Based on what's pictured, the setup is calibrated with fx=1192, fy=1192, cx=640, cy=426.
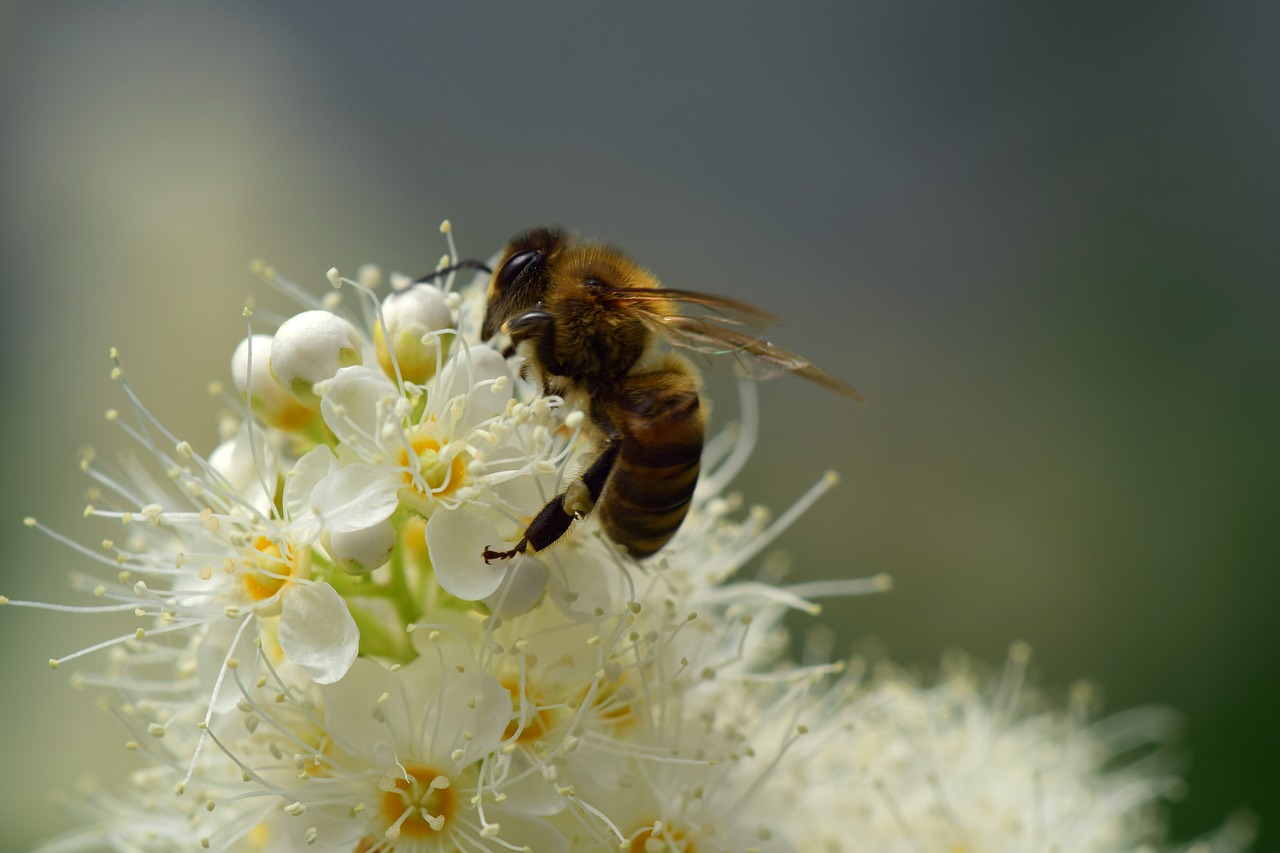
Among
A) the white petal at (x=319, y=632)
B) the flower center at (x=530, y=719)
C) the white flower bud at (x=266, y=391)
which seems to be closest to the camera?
the white petal at (x=319, y=632)

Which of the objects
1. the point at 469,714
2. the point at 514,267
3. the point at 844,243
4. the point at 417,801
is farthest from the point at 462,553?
the point at 844,243

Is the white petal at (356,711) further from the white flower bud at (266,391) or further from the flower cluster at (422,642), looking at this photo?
the white flower bud at (266,391)

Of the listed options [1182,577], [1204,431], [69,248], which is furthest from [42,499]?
[1204,431]

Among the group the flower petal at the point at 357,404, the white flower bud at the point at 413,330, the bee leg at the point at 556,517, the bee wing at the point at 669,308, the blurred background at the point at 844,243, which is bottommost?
the blurred background at the point at 844,243

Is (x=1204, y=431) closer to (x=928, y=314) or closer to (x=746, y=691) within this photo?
(x=928, y=314)

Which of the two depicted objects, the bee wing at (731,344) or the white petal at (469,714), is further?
the bee wing at (731,344)

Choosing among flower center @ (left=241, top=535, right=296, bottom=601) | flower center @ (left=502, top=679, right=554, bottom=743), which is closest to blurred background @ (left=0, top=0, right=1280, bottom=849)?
flower center @ (left=241, top=535, right=296, bottom=601)

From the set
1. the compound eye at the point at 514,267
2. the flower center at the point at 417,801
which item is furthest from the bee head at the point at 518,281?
the flower center at the point at 417,801

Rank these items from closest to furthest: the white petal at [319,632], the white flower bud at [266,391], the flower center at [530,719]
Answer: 1. the white petal at [319,632]
2. the flower center at [530,719]
3. the white flower bud at [266,391]
